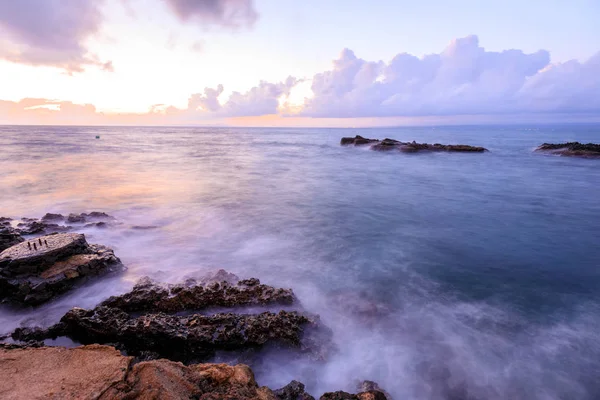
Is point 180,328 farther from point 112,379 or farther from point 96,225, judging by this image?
point 96,225

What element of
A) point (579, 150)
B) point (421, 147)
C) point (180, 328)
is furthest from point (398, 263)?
point (579, 150)

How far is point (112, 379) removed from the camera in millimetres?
2967

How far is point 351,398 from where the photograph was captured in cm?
331

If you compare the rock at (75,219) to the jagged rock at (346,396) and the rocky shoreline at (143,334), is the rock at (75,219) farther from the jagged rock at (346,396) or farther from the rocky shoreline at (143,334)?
the jagged rock at (346,396)

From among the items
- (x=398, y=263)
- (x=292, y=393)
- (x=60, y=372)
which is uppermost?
(x=60, y=372)

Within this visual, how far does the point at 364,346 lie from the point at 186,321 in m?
2.75

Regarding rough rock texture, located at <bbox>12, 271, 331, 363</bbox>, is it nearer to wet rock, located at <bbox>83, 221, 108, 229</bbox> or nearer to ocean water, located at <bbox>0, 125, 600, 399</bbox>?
ocean water, located at <bbox>0, 125, 600, 399</bbox>

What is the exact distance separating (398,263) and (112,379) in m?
6.31

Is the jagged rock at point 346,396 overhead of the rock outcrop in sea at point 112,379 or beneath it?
beneath

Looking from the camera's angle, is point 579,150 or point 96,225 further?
point 579,150

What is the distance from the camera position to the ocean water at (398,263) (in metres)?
4.40

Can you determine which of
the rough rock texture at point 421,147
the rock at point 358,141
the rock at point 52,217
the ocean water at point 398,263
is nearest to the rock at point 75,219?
the rock at point 52,217

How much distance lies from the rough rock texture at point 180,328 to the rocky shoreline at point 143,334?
14 millimetres

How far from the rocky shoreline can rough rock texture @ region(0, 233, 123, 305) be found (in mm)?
17
